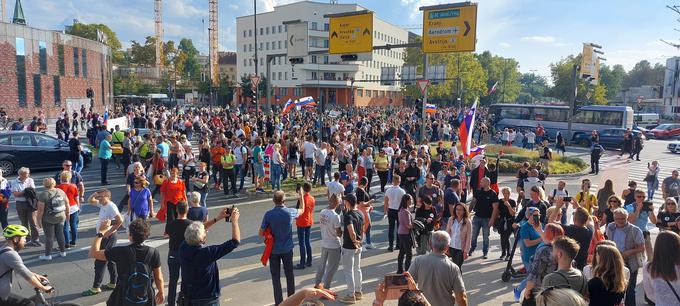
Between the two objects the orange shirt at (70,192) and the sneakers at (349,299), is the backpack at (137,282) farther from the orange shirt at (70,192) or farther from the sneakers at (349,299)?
the orange shirt at (70,192)

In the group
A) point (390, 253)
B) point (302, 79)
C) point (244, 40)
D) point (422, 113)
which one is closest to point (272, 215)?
point (390, 253)

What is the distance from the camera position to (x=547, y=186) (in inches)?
717

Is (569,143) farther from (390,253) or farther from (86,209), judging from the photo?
(86,209)

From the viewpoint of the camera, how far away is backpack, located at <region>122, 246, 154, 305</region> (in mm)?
4633

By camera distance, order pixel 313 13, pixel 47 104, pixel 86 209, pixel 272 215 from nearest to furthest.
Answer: pixel 272 215
pixel 86 209
pixel 47 104
pixel 313 13

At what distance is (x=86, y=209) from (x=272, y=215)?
27.2 ft

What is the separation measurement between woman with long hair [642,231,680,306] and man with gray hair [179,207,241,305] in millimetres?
4146

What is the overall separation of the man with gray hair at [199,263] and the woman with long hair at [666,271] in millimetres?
4146

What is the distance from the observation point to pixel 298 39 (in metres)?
20.6

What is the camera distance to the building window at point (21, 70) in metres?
35.4

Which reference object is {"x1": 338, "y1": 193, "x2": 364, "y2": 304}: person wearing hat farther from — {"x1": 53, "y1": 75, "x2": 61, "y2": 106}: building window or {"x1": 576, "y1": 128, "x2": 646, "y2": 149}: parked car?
{"x1": 53, "y1": 75, "x2": 61, "y2": 106}: building window

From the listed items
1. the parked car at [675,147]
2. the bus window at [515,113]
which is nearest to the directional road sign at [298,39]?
the parked car at [675,147]

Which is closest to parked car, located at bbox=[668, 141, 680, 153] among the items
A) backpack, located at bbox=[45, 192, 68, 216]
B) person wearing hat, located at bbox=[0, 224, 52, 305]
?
backpack, located at bbox=[45, 192, 68, 216]

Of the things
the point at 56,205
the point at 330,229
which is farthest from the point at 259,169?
the point at 330,229
